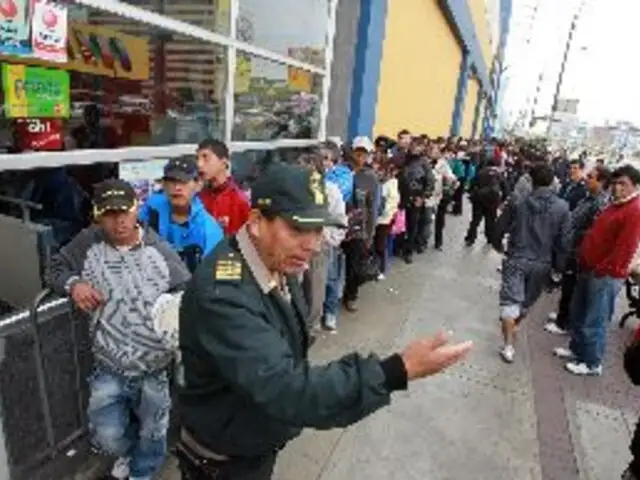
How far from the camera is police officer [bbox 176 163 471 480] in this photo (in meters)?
1.50

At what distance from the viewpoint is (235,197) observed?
12.9ft

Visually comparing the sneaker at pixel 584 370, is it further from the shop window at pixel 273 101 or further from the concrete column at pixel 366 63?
the concrete column at pixel 366 63

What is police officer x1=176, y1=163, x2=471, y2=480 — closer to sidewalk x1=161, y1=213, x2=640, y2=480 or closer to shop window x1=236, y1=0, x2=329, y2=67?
sidewalk x1=161, y1=213, x2=640, y2=480

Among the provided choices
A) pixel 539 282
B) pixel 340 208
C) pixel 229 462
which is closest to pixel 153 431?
pixel 229 462

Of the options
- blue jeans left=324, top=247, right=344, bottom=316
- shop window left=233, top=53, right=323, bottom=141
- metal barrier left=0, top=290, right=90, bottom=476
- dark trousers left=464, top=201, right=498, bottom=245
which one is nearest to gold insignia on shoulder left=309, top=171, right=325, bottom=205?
metal barrier left=0, top=290, right=90, bottom=476

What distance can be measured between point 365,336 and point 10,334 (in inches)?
148

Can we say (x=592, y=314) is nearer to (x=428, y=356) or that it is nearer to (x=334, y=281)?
(x=334, y=281)

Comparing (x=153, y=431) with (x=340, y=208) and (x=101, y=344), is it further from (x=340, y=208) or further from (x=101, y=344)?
(x=340, y=208)

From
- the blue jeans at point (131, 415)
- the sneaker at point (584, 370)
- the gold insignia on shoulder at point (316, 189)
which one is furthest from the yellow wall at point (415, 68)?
the gold insignia on shoulder at point (316, 189)

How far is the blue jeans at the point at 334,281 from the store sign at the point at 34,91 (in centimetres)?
287

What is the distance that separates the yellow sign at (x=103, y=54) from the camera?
11.5 feet

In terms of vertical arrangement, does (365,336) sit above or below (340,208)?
below

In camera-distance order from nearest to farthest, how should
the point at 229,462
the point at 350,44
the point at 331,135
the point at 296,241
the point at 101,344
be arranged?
1. the point at 296,241
2. the point at 229,462
3. the point at 101,344
4. the point at 350,44
5. the point at 331,135

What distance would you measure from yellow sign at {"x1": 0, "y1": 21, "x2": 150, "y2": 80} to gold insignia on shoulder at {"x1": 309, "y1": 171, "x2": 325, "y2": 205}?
7.53 ft
